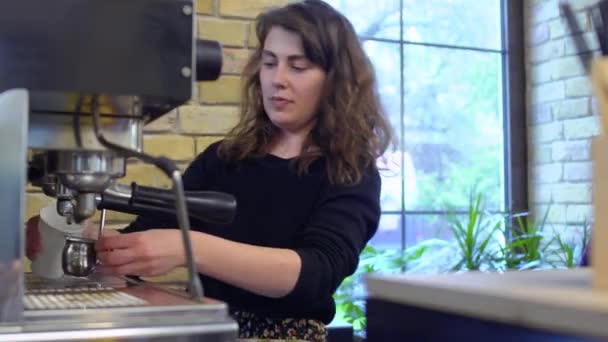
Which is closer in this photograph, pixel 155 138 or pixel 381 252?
pixel 155 138

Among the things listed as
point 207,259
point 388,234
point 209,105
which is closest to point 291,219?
point 207,259

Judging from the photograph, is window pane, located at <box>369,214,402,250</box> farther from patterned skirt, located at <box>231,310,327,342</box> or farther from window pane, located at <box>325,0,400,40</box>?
patterned skirt, located at <box>231,310,327,342</box>

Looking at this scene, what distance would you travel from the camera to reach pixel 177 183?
2.19 ft

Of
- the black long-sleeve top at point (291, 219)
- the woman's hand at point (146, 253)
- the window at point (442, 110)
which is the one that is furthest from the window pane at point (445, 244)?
the woman's hand at point (146, 253)

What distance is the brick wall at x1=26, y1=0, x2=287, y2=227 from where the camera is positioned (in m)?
1.56

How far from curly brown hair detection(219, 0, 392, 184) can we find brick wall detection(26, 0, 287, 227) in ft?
0.78

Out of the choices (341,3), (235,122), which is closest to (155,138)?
(235,122)

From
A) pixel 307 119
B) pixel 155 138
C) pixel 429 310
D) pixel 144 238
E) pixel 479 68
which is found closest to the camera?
pixel 429 310

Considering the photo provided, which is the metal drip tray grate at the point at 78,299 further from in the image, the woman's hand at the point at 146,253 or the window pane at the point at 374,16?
the window pane at the point at 374,16

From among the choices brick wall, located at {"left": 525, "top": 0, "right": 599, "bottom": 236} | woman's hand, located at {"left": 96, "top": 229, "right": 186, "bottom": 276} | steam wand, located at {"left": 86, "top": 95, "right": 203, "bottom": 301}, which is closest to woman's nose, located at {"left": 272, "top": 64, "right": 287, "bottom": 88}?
woman's hand, located at {"left": 96, "top": 229, "right": 186, "bottom": 276}

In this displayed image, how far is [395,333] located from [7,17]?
0.39 metres

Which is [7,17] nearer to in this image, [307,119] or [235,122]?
[307,119]

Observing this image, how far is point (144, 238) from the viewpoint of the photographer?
2.77ft

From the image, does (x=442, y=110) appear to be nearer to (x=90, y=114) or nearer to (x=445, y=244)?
(x=445, y=244)
